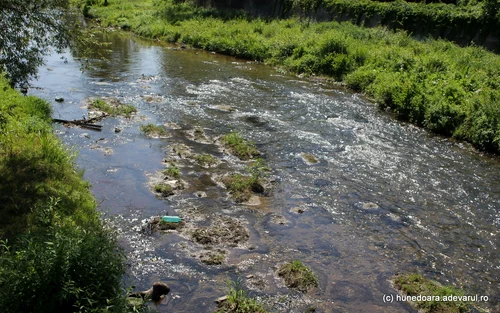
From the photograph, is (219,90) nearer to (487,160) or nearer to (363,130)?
(363,130)

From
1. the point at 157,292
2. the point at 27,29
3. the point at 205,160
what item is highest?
the point at 27,29

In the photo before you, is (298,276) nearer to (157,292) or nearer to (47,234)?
(157,292)

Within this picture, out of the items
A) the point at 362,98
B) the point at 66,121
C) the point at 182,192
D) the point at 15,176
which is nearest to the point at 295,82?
the point at 362,98

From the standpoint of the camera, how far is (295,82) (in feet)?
87.2

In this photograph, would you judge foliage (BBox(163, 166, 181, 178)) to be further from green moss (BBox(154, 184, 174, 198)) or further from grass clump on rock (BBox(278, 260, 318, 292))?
grass clump on rock (BBox(278, 260, 318, 292))

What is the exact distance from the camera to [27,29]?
39.8ft

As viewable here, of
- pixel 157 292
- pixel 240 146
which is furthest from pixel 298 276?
pixel 240 146

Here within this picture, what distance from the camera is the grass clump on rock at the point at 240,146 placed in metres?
15.2

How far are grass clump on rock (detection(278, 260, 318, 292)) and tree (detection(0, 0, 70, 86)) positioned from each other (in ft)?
27.9

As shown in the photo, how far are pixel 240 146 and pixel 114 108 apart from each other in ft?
22.4

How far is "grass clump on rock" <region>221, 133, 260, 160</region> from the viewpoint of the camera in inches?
600

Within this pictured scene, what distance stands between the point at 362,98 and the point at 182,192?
14.3 metres

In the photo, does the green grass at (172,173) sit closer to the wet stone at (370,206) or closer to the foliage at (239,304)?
the wet stone at (370,206)

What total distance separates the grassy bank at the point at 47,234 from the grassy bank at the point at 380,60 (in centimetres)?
1474
